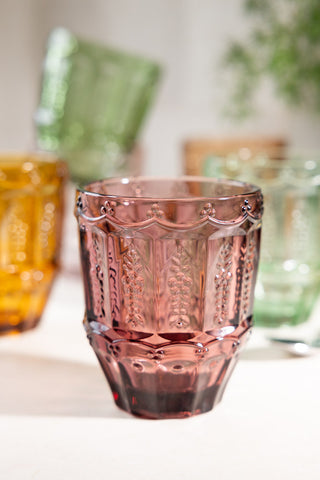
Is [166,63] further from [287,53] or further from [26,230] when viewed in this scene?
[26,230]

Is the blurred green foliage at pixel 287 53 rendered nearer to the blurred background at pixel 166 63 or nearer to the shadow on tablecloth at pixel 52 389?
the blurred background at pixel 166 63

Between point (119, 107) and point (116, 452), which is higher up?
point (119, 107)

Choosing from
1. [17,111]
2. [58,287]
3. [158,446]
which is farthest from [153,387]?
[17,111]

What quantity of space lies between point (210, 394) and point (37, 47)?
1427 mm

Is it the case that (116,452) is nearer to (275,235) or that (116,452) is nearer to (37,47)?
(275,235)

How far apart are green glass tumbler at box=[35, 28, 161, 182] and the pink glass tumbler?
0.39 m

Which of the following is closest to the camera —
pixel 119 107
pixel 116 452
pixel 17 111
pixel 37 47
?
pixel 116 452

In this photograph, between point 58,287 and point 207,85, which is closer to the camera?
point 58,287

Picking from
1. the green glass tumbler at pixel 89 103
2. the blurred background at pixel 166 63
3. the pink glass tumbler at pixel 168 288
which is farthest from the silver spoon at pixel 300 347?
the blurred background at pixel 166 63

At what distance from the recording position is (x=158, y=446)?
35cm

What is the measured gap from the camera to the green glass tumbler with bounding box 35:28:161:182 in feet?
2.54

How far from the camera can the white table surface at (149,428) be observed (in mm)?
331

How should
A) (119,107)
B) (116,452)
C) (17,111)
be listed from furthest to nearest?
(17,111)
(119,107)
(116,452)

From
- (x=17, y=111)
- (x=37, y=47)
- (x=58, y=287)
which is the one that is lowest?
(x=58, y=287)
